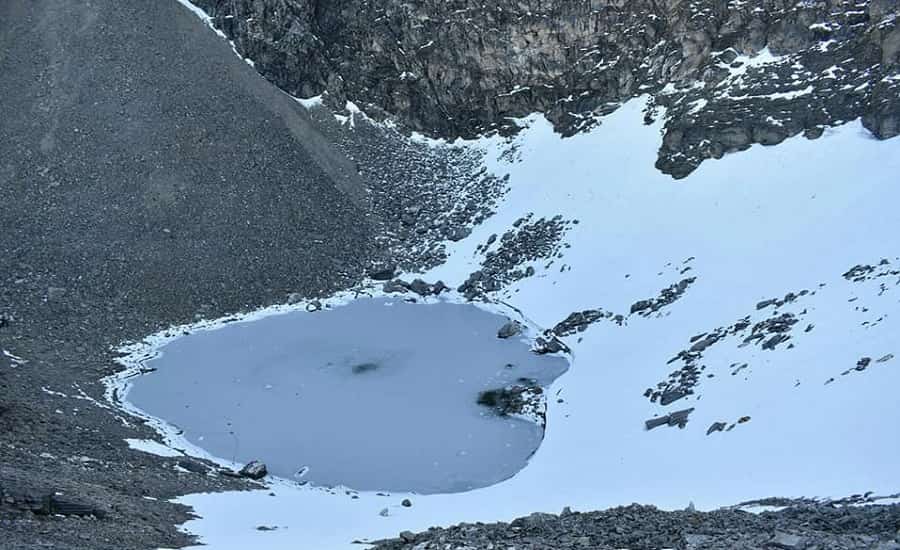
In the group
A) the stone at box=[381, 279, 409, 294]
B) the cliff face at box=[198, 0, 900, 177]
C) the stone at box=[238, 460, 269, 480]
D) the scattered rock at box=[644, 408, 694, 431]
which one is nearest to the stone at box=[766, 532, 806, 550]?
the scattered rock at box=[644, 408, 694, 431]

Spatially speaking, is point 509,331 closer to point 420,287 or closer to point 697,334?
point 420,287

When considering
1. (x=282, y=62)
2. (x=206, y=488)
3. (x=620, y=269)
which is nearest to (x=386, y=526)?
(x=206, y=488)

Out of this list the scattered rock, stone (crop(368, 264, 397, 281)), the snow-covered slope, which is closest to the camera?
the snow-covered slope

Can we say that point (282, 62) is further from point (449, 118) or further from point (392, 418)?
point (392, 418)

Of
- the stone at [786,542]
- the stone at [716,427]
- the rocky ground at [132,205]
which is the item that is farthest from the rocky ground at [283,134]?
the stone at [786,542]

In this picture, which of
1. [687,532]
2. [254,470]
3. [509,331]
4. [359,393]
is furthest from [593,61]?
[687,532]

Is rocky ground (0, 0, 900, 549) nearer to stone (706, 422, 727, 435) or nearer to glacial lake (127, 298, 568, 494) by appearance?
glacial lake (127, 298, 568, 494)
